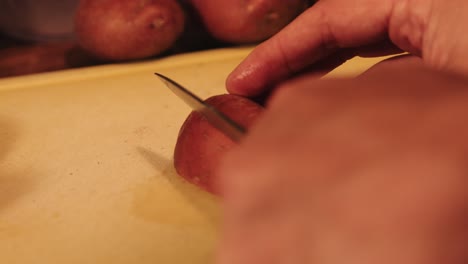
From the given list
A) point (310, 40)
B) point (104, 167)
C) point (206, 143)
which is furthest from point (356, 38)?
point (104, 167)

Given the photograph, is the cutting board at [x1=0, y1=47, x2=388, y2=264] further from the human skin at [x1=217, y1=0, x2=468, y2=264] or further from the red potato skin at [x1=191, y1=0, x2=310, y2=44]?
the human skin at [x1=217, y1=0, x2=468, y2=264]

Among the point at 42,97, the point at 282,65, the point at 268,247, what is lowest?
the point at 42,97

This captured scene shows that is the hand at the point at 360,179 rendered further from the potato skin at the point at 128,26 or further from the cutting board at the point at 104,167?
the potato skin at the point at 128,26

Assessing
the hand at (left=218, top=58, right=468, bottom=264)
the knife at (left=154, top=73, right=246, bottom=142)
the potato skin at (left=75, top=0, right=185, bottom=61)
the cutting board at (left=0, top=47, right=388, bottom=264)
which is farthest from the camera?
the potato skin at (left=75, top=0, right=185, bottom=61)

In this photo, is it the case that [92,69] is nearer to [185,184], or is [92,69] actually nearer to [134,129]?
[134,129]

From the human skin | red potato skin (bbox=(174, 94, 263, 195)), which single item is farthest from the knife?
the human skin

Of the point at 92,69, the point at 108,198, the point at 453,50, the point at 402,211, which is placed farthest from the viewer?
the point at 92,69

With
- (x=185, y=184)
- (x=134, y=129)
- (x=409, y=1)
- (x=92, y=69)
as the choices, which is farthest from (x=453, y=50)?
(x=92, y=69)
